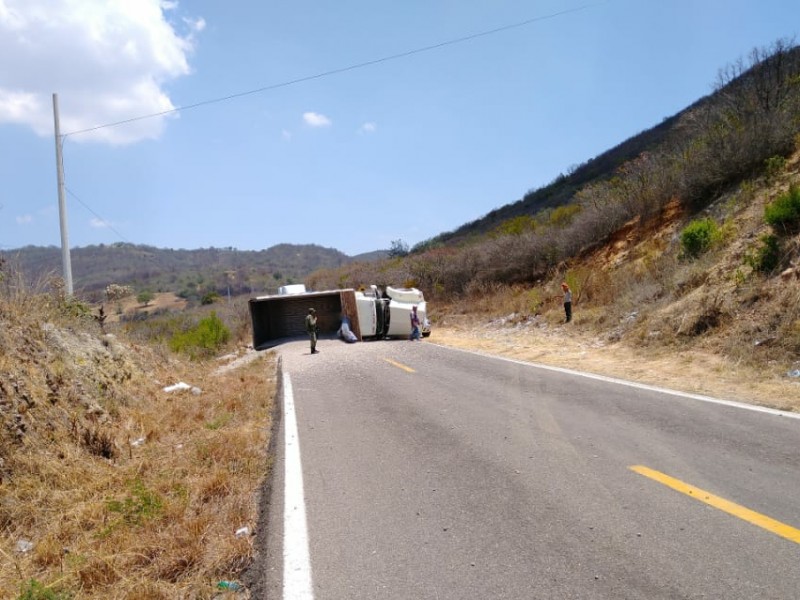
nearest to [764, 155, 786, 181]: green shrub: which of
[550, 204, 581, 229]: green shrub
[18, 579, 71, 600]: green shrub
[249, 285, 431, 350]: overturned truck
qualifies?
[550, 204, 581, 229]: green shrub

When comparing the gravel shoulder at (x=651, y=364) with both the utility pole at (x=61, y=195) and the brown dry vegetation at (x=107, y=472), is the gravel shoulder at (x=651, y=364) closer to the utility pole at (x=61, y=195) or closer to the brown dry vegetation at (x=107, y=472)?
the brown dry vegetation at (x=107, y=472)

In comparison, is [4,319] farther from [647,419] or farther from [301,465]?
[647,419]

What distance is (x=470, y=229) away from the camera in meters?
55.0

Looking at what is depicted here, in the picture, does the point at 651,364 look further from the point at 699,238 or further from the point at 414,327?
the point at 414,327

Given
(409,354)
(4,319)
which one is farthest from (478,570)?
(409,354)

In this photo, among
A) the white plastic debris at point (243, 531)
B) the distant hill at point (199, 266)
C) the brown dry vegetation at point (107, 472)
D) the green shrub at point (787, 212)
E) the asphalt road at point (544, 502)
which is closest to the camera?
the asphalt road at point (544, 502)

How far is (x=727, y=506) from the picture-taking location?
4.18 meters

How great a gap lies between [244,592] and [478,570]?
1483 millimetres

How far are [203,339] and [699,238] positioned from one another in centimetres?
2168

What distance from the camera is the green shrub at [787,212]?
12.4 m

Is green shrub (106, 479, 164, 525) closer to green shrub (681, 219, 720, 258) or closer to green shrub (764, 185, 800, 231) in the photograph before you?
green shrub (764, 185, 800, 231)

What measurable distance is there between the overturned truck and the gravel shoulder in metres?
2.78

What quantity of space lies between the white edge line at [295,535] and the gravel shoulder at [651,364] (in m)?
6.05

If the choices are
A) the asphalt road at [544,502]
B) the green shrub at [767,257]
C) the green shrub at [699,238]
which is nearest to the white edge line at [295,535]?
the asphalt road at [544,502]
